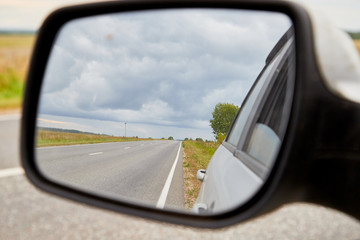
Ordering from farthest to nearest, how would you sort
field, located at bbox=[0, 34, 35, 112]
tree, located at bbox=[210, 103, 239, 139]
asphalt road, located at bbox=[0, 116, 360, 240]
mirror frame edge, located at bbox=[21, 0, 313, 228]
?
field, located at bbox=[0, 34, 35, 112]
asphalt road, located at bbox=[0, 116, 360, 240]
tree, located at bbox=[210, 103, 239, 139]
mirror frame edge, located at bbox=[21, 0, 313, 228]

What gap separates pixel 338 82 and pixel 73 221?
192 inches

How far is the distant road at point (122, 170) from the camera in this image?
6.28ft

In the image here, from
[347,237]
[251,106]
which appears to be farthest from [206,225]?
[347,237]

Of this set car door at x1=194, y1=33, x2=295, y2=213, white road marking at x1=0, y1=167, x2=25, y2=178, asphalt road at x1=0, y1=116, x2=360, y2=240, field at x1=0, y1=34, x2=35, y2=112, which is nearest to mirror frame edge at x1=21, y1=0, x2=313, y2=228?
car door at x1=194, y1=33, x2=295, y2=213

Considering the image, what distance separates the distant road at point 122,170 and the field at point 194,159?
48 mm

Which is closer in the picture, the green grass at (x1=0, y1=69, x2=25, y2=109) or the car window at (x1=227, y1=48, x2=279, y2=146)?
the car window at (x1=227, y1=48, x2=279, y2=146)

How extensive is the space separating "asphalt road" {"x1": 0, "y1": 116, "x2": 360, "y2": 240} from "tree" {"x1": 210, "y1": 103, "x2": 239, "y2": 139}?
2747 mm

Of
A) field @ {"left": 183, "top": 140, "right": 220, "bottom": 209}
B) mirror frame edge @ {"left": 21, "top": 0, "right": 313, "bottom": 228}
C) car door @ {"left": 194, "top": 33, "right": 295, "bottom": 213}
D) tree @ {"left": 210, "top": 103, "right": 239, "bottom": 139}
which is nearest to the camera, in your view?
mirror frame edge @ {"left": 21, "top": 0, "right": 313, "bottom": 228}

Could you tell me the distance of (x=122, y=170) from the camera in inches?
172

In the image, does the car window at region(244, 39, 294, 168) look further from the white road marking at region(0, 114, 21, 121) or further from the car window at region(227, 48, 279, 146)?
the white road marking at region(0, 114, 21, 121)

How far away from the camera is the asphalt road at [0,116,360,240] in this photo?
4.70 m

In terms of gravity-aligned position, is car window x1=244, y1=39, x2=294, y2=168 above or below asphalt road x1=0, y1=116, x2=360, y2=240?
above

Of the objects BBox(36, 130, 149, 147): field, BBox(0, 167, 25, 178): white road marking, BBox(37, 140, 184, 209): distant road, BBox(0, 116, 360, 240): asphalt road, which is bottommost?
BBox(0, 167, 25, 178): white road marking

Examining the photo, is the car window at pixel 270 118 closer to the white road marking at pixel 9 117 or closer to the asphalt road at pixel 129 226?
the asphalt road at pixel 129 226
